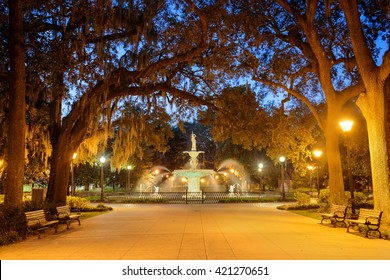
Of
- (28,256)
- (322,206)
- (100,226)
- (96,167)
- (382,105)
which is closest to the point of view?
(28,256)

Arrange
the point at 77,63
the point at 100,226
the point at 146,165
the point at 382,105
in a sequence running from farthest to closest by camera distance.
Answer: the point at 146,165 → the point at 77,63 → the point at 100,226 → the point at 382,105

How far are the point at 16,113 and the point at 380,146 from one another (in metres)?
13.3

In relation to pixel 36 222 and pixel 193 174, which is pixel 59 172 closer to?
pixel 36 222

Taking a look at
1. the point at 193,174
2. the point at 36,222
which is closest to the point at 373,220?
the point at 36,222

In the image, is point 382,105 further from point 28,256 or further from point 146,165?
point 146,165

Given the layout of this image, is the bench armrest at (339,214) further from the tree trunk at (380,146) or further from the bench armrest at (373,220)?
the bench armrest at (373,220)

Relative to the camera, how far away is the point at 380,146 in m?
12.5

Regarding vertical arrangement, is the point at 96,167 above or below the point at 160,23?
below

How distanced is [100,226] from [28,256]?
611cm

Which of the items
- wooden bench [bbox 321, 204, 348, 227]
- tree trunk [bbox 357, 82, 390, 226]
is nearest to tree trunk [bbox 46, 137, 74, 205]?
wooden bench [bbox 321, 204, 348, 227]

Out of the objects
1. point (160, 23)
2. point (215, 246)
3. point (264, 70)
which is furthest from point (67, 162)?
point (264, 70)

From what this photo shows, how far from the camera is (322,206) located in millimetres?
19156

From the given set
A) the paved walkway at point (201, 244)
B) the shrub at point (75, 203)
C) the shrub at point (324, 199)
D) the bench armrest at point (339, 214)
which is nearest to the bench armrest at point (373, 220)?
the paved walkway at point (201, 244)

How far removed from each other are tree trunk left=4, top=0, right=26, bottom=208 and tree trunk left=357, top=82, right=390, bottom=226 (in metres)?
12.8
